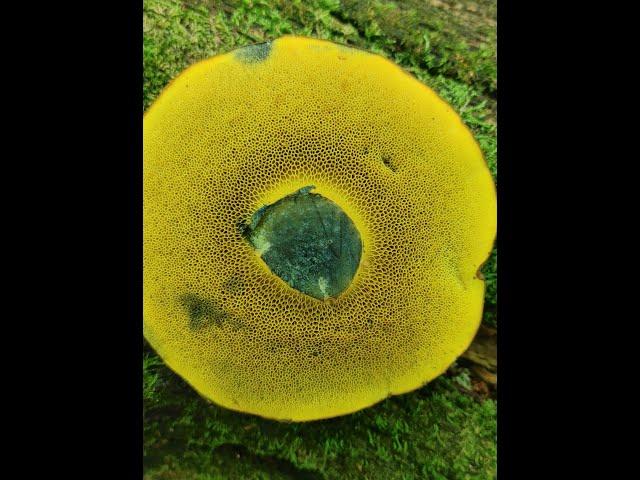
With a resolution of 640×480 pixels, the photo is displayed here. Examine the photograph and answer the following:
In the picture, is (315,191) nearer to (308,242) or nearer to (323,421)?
(308,242)

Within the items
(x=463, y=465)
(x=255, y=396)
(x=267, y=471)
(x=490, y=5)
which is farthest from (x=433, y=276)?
(x=490, y=5)

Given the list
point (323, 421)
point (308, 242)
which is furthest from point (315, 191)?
point (323, 421)

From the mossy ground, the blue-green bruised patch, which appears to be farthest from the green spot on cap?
the mossy ground

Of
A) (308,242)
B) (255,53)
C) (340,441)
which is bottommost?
(340,441)

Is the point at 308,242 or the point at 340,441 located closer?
the point at 308,242

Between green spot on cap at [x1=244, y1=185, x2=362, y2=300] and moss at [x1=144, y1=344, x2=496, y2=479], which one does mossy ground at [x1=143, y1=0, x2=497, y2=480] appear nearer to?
moss at [x1=144, y1=344, x2=496, y2=479]

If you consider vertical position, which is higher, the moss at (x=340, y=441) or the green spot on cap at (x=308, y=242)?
the green spot on cap at (x=308, y=242)

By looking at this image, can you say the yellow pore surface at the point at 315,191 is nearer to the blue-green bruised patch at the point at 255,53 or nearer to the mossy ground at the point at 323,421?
the blue-green bruised patch at the point at 255,53

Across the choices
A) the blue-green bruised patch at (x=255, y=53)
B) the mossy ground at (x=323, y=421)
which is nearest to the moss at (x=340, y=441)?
the mossy ground at (x=323, y=421)
